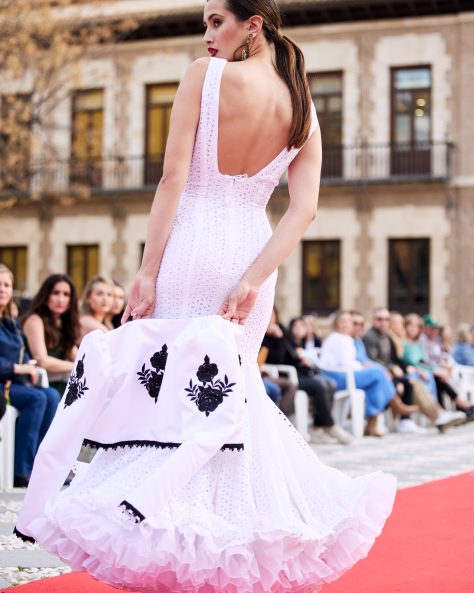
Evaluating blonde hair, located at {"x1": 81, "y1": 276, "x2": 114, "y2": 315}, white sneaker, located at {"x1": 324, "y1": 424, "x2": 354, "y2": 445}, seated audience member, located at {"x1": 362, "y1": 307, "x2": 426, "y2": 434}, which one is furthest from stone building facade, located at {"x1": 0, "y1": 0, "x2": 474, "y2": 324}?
blonde hair, located at {"x1": 81, "y1": 276, "x2": 114, "y2": 315}

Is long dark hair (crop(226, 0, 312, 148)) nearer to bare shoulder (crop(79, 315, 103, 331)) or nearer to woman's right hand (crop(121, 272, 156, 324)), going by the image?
woman's right hand (crop(121, 272, 156, 324))

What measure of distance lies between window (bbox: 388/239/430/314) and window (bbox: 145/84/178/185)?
5.84 meters

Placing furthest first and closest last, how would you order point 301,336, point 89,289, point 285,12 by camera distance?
point 285,12, point 301,336, point 89,289

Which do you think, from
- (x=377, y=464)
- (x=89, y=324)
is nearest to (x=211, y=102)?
(x=89, y=324)

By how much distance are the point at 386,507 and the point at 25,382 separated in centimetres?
463

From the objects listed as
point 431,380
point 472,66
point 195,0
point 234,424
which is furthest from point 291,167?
point 195,0

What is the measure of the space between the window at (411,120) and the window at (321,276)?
2.23 meters

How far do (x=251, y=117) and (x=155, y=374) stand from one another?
83 centimetres

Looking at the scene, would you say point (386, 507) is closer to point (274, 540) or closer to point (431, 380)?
point (274, 540)

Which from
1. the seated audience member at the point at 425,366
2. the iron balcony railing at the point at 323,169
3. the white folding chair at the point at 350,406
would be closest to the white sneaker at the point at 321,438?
the white folding chair at the point at 350,406

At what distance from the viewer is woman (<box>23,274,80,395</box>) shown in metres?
7.82

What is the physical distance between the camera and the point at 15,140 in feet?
65.4

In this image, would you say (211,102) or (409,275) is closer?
(211,102)

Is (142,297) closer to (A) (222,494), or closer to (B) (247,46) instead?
(A) (222,494)
